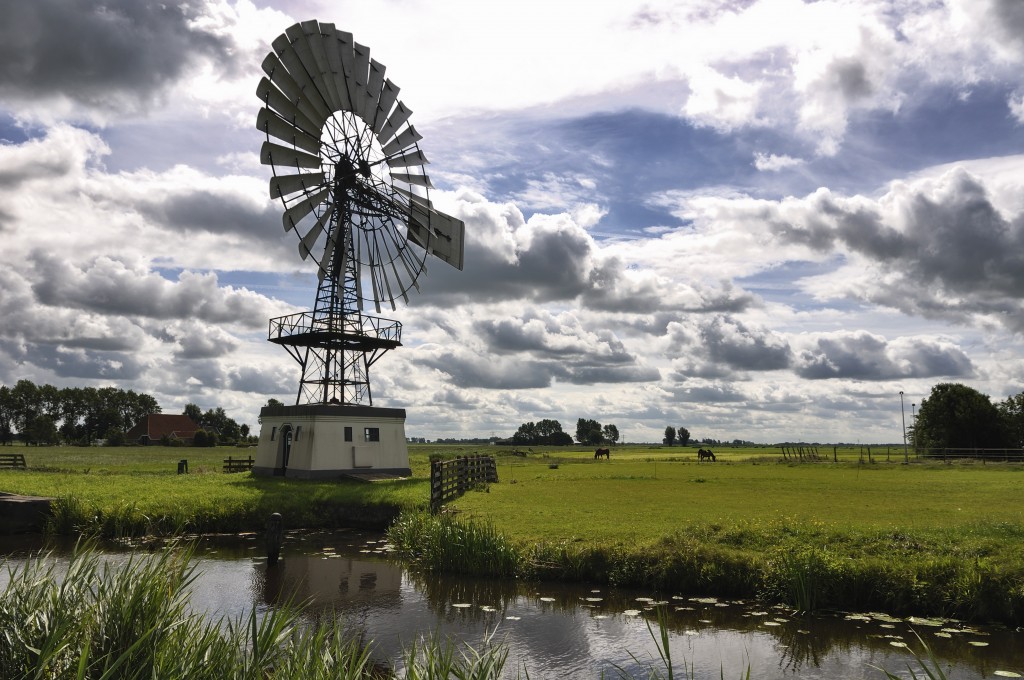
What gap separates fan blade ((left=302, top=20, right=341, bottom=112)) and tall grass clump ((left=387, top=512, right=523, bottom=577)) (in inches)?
934

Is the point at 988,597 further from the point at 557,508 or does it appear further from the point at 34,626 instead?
the point at 34,626

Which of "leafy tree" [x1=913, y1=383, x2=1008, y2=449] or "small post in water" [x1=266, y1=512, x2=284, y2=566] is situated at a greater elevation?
"leafy tree" [x1=913, y1=383, x2=1008, y2=449]

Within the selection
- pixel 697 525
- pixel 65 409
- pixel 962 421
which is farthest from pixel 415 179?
pixel 65 409

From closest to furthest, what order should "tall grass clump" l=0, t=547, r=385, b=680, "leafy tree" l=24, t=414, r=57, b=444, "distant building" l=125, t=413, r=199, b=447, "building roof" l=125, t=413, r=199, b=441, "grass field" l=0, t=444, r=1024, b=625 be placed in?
"tall grass clump" l=0, t=547, r=385, b=680
"grass field" l=0, t=444, r=1024, b=625
"leafy tree" l=24, t=414, r=57, b=444
"distant building" l=125, t=413, r=199, b=447
"building roof" l=125, t=413, r=199, b=441

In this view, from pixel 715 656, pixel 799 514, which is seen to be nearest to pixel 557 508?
pixel 799 514

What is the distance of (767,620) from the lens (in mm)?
14531

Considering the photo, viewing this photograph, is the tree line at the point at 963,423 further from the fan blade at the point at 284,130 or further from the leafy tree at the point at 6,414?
the leafy tree at the point at 6,414

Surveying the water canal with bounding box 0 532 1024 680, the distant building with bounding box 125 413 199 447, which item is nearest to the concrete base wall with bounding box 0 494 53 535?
the water canal with bounding box 0 532 1024 680

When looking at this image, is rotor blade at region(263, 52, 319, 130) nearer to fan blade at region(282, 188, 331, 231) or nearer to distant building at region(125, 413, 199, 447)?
fan blade at region(282, 188, 331, 231)

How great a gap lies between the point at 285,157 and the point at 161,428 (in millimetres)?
119968

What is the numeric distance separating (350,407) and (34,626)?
30113mm

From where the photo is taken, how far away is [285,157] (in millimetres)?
34031

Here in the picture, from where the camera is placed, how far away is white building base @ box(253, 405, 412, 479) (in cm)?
3628

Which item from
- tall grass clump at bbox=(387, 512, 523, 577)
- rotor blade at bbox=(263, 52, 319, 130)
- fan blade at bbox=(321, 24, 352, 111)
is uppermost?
fan blade at bbox=(321, 24, 352, 111)
